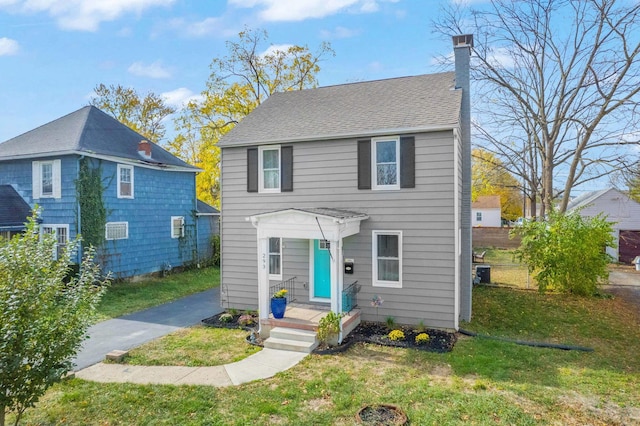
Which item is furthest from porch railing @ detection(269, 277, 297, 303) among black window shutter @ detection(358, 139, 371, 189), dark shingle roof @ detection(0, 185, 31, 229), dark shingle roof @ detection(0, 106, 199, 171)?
dark shingle roof @ detection(0, 185, 31, 229)

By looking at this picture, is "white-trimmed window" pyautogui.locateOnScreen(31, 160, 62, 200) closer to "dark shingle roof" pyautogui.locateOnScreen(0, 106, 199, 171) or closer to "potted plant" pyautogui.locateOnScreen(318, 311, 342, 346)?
"dark shingle roof" pyautogui.locateOnScreen(0, 106, 199, 171)

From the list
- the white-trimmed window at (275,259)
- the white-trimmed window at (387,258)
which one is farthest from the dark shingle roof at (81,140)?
the white-trimmed window at (387,258)

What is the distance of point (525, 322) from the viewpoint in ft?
33.9

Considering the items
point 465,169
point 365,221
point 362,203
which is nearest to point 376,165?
point 362,203

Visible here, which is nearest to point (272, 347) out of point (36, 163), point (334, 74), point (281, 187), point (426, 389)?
point (426, 389)

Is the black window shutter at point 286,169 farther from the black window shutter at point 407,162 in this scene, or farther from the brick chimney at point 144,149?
the brick chimney at point 144,149

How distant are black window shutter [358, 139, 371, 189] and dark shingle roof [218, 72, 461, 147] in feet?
1.06

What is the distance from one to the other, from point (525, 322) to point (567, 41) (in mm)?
15392

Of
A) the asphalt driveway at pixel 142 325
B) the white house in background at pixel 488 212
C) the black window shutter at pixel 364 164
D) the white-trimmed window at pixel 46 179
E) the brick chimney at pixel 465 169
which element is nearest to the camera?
the asphalt driveway at pixel 142 325

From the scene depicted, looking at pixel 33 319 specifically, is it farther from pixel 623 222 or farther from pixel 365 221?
pixel 623 222

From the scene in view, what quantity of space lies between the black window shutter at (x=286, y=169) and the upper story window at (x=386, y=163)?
2052 millimetres

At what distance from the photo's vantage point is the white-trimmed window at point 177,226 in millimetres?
18966

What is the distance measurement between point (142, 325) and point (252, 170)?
17.6 ft

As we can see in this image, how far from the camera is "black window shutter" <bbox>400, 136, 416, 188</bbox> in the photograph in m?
9.62
